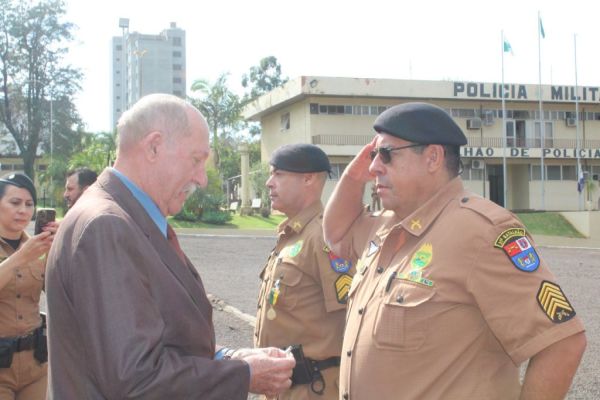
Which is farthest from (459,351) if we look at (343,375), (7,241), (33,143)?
(33,143)

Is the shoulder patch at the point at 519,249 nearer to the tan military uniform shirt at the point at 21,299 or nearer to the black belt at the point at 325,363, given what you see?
the black belt at the point at 325,363

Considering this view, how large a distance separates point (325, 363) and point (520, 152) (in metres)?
40.8

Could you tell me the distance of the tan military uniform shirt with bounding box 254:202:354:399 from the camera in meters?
3.89

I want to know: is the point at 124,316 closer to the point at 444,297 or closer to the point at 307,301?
the point at 444,297

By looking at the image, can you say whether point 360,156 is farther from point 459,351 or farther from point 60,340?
point 60,340

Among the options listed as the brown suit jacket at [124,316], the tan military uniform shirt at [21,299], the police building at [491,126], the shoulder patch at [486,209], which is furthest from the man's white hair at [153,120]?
the police building at [491,126]

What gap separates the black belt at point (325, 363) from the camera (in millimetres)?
3904

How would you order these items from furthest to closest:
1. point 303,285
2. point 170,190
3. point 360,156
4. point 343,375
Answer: point 303,285 < point 360,156 < point 343,375 < point 170,190

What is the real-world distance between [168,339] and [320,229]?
216 cm

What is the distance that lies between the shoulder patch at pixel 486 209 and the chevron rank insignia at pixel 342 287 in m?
1.21

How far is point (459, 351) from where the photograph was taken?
2.60 metres

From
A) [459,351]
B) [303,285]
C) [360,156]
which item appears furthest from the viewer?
[303,285]

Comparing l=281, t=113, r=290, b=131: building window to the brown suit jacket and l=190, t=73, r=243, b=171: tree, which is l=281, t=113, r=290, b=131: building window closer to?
l=190, t=73, r=243, b=171: tree

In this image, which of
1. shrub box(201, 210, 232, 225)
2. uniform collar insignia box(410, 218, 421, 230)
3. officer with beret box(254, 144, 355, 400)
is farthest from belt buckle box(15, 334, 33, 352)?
shrub box(201, 210, 232, 225)
